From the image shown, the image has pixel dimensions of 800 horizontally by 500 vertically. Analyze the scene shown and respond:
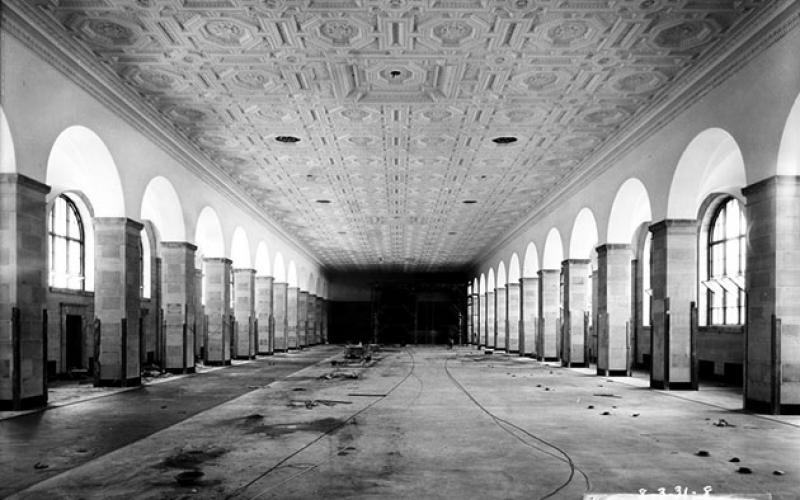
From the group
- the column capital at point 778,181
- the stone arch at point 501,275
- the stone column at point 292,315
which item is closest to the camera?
the column capital at point 778,181

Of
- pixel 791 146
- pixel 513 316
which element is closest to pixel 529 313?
pixel 513 316

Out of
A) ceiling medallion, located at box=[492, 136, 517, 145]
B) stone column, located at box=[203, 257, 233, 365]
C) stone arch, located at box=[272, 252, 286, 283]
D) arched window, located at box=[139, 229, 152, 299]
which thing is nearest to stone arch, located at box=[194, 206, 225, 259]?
stone column, located at box=[203, 257, 233, 365]

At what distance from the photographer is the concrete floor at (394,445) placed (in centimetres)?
635

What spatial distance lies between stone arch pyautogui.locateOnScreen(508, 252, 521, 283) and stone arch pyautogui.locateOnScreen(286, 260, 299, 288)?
12642mm

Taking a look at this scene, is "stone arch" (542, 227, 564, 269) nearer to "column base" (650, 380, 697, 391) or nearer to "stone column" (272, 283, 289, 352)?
"column base" (650, 380, 697, 391)

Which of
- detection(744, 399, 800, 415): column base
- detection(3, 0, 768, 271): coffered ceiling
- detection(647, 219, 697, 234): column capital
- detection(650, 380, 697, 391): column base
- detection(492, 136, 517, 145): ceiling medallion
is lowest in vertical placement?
detection(650, 380, 697, 391): column base

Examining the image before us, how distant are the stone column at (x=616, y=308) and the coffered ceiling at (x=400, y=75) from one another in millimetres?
3141

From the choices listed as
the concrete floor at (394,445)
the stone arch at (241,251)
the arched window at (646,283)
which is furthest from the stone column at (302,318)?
the concrete floor at (394,445)

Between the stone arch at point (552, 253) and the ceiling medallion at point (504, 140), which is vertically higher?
the ceiling medallion at point (504, 140)

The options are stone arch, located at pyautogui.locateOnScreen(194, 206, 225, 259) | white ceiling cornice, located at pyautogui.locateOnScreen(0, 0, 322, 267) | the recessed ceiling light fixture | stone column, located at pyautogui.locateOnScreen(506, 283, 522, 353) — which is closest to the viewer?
white ceiling cornice, located at pyautogui.locateOnScreen(0, 0, 322, 267)

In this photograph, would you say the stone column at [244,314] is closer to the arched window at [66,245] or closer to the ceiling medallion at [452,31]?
the arched window at [66,245]

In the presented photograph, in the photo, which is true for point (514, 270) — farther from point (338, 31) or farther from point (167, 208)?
point (338, 31)

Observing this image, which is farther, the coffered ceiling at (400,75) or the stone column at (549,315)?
the stone column at (549,315)

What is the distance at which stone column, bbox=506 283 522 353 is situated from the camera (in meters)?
35.2
